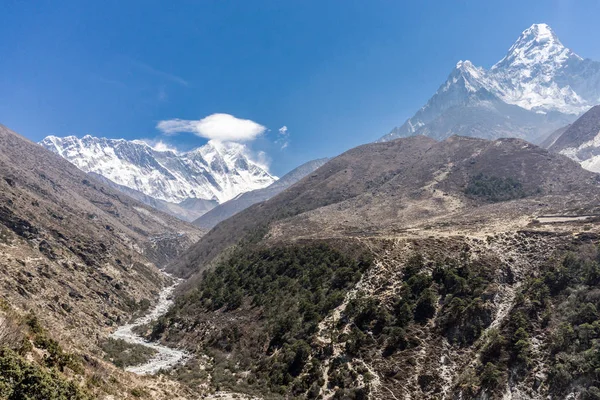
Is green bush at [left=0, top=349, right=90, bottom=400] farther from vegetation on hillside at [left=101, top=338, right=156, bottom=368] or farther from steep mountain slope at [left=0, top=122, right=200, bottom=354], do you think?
vegetation on hillside at [left=101, top=338, right=156, bottom=368]

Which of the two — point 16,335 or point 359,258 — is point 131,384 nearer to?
point 16,335

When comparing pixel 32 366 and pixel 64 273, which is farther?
pixel 64 273

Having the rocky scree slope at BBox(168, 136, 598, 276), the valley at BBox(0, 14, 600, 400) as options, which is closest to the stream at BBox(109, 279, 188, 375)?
the valley at BBox(0, 14, 600, 400)

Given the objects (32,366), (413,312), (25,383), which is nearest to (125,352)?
(32,366)

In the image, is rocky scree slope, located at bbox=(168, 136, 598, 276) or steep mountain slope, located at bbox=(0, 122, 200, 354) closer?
steep mountain slope, located at bbox=(0, 122, 200, 354)

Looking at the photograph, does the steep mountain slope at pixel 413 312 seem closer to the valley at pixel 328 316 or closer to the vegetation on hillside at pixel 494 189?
the valley at pixel 328 316

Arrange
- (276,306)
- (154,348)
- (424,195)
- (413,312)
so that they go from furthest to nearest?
(424,195), (276,306), (154,348), (413,312)

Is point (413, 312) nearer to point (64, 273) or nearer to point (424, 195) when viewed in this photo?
point (64, 273)

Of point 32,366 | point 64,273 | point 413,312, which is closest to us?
point 32,366

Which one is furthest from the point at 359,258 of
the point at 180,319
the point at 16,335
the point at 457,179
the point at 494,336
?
the point at 457,179
